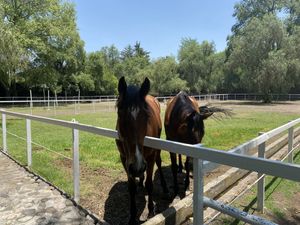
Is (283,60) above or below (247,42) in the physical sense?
below

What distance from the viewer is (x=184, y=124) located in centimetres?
469

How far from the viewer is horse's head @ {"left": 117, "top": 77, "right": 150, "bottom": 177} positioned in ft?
9.09

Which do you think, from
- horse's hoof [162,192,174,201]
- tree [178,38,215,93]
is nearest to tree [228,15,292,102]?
tree [178,38,215,93]

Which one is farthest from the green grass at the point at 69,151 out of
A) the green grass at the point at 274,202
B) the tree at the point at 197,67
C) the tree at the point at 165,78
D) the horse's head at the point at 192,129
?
the tree at the point at 197,67

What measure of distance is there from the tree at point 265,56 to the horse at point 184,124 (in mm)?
31916

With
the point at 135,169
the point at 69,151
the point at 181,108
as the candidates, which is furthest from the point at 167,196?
the point at 69,151

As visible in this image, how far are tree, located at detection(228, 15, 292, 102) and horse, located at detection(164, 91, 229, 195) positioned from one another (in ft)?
105

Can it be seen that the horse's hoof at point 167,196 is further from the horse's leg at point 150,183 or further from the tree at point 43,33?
the tree at point 43,33

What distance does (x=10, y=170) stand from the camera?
20.1 ft

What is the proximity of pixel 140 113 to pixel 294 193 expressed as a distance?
336 centimetres

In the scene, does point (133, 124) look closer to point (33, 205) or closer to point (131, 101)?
point (131, 101)

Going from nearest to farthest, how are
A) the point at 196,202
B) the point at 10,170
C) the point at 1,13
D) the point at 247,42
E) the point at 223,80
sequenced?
the point at 196,202, the point at 10,170, the point at 1,13, the point at 247,42, the point at 223,80

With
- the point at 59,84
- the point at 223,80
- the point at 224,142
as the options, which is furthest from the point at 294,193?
the point at 223,80

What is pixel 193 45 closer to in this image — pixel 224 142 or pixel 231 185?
pixel 224 142
